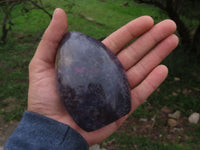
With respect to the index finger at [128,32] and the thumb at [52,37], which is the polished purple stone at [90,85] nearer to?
the thumb at [52,37]

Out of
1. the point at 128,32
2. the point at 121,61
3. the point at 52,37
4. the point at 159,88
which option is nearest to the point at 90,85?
the point at 52,37

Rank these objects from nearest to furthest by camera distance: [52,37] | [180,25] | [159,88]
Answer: [52,37] < [159,88] < [180,25]

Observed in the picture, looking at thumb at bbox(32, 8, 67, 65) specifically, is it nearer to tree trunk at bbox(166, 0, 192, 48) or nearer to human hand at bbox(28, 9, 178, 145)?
human hand at bbox(28, 9, 178, 145)

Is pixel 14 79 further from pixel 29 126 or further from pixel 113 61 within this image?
pixel 113 61

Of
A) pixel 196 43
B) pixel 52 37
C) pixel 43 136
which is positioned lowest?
pixel 196 43

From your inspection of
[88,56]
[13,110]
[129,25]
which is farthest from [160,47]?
[13,110]

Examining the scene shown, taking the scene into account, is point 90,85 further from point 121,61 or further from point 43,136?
point 121,61
